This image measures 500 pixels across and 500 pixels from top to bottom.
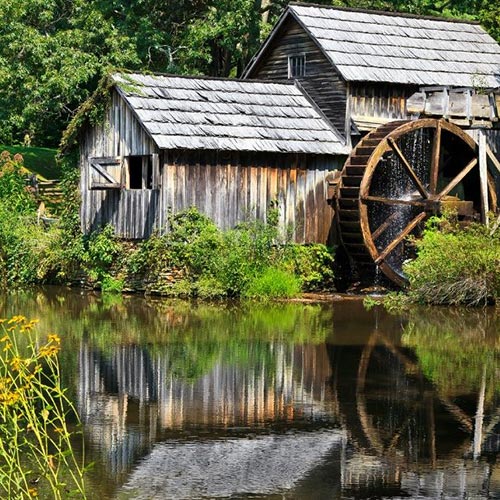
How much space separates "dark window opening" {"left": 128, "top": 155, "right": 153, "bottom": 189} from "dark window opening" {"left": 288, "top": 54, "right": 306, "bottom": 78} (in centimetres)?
469

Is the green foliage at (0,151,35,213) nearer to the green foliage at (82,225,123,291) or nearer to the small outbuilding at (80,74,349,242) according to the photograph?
the small outbuilding at (80,74,349,242)

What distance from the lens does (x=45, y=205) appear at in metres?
32.4

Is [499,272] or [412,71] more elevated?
[412,71]

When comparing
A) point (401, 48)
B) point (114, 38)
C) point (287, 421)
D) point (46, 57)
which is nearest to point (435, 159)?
point (401, 48)

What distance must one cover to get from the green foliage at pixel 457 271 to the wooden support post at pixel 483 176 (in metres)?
3.34

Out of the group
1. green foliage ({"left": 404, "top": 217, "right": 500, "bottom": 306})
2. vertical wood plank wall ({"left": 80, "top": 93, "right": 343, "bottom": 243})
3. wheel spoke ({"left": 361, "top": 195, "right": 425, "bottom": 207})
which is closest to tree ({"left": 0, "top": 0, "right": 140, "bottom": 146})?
vertical wood plank wall ({"left": 80, "top": 93, "right": 343, "bottom": 243})

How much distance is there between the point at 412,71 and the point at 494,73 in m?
2.61

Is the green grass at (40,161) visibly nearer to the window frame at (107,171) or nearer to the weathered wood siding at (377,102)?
the window frame at (107,171)

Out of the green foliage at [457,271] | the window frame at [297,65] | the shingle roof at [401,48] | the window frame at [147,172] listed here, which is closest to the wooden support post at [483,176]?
the shingle roof at [401,48]

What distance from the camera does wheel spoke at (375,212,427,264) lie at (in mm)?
26150

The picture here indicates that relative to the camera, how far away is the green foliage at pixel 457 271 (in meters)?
22.5

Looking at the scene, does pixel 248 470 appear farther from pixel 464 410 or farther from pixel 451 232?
pixel 451 232

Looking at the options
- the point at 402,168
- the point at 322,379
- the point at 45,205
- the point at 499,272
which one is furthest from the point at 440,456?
the point at 45,205

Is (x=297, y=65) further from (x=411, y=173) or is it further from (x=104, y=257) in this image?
(x=104, y=257)
